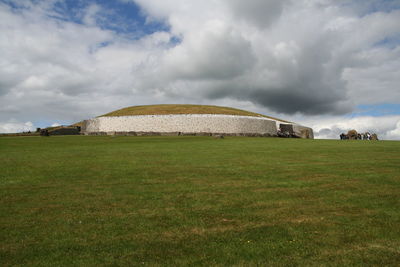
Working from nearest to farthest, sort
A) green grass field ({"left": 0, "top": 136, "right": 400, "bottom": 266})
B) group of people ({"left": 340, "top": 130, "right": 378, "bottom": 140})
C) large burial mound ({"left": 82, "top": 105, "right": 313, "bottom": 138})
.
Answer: green grass field ({"left": 0, "top": 136, "right": 400, "bottom": 266}) < group of people ({"left": 340, "top": 130, "right": 378, "bottom": 140}) < large burial mound ({"left": 82, "top": 105, "right": 313, "bottom": 138})

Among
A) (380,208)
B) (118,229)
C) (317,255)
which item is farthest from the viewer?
(380,208)

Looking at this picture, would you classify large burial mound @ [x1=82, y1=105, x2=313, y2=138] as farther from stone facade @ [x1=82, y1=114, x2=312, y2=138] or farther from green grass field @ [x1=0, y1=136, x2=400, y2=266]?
green grass field @ [x1=0, y1=136, x2=400, y2=266]

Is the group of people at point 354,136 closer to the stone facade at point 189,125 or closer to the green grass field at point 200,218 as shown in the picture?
the stone facade at point 189,125

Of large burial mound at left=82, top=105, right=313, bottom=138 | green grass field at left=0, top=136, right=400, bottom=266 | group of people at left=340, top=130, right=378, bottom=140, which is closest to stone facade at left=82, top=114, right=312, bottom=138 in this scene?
large burial mound at left=82, top=105, right=313, bottom=138

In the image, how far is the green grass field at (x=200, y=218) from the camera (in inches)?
223

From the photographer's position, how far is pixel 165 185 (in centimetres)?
1130

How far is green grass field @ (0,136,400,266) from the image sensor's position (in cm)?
567

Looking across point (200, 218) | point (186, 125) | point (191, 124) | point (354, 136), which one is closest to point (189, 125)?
point (191, 124)

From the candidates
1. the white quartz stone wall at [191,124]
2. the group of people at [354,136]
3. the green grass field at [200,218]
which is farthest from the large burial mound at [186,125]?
the green grass field at [200,218]

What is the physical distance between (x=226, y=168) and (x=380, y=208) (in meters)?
7.69

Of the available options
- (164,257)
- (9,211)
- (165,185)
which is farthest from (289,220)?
(9,211)

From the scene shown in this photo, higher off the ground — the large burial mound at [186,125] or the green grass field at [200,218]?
the large burial mound at [186,125]

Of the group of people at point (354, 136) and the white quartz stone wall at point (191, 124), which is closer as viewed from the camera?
the group of people at point (354, 136)

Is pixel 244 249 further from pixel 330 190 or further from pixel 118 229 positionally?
pixel 330 190
